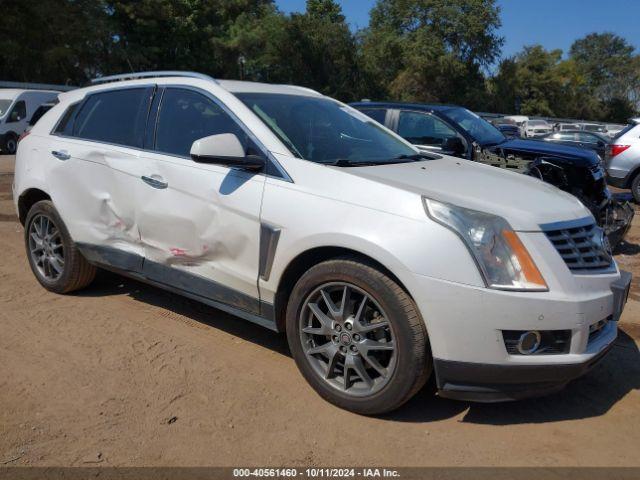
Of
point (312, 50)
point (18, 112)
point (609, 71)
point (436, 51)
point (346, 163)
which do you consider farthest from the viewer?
point (609, 71)

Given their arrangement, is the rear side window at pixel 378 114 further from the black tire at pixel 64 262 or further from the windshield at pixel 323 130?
the black tire at pixel 64 262

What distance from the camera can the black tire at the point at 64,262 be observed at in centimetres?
470

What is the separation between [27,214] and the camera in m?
5.08

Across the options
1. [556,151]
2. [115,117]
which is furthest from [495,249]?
[556,151]

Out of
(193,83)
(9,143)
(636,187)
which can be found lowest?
(9,143)

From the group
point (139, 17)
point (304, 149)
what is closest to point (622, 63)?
point (139, 17)

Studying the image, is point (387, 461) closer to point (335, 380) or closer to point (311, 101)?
point (335, 380)

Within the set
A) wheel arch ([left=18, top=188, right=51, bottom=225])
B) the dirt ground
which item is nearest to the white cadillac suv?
the dirt ground

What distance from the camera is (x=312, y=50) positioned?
4578 centimetres

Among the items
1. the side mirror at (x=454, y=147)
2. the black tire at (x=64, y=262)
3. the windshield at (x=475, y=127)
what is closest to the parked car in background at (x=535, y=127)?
the windshield at (x=475, y=127)

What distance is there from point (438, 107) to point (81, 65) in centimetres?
3174

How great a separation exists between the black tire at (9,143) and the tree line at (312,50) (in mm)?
13160

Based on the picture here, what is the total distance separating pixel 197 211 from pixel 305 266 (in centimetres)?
81

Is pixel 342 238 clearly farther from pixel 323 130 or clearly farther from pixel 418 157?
pixel 418 157
